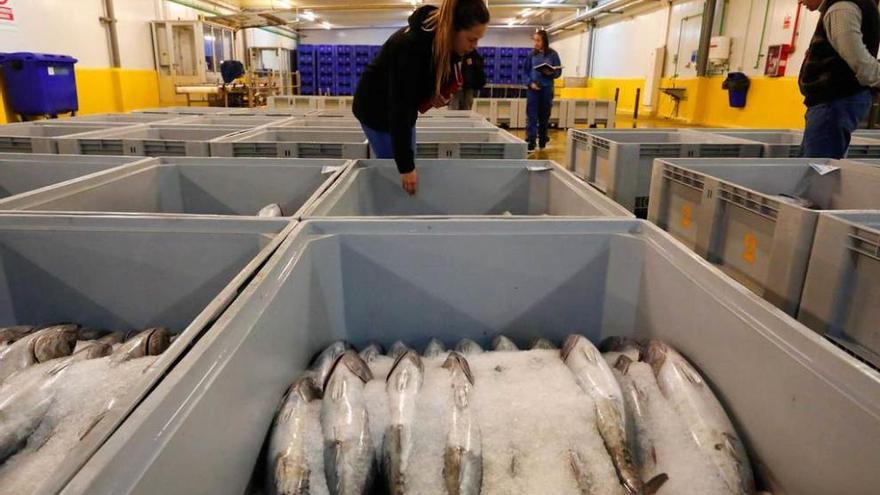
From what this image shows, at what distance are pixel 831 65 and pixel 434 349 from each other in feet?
8.70

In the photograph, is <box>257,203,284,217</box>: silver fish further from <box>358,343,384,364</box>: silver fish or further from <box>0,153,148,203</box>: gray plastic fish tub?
<box>358,343,384,364</box>: silver fish

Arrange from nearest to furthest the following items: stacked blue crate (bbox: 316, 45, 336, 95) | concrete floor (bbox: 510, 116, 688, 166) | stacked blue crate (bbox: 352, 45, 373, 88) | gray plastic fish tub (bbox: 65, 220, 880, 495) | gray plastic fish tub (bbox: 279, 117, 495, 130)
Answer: gray plastic fish tub (bbox: 65, 220, 880, 495)
gray plastic fish tub (bbox: 279, 117, 495, 130)
concrete floor (bbox: 510, 116, 688, 166)
stacked blue crate (bbox: 352, 45, 373, 88)
stacked blue crate (bbox: 316, 45, 336, 95)

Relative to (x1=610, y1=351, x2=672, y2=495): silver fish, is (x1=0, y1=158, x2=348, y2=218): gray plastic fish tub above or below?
above

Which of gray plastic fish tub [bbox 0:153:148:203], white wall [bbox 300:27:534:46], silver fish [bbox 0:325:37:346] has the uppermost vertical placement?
white wall [bbox 300:27:534:46]

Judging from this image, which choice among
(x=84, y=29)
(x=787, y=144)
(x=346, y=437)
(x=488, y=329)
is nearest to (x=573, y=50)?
(x=84, y=29)

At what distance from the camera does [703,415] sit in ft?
3.27

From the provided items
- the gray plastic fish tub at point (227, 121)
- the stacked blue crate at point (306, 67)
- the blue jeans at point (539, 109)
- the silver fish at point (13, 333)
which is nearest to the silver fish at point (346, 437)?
the silver fish at point (13, 333)

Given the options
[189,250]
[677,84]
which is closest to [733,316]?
[189,250]

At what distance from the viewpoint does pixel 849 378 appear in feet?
2.52

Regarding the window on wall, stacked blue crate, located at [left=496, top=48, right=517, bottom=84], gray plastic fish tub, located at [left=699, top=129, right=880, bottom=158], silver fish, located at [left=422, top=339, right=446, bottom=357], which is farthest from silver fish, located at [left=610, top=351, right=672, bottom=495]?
stacked blue crate, located at [left=496, top=48, right=517, bottom=84]

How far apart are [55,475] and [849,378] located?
105 cm

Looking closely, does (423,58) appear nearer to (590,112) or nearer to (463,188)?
(463,188)

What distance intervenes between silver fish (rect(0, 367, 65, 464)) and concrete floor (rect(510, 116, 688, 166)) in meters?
5.24

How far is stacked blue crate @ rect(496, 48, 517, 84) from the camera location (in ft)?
53.8
